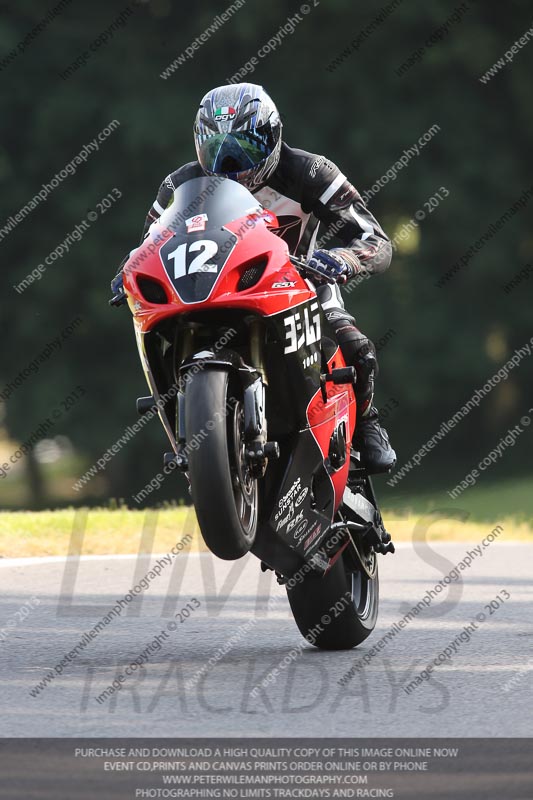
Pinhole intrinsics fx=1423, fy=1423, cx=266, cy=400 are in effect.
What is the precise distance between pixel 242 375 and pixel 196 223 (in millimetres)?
589

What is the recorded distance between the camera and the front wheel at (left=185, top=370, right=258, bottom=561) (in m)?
4.50

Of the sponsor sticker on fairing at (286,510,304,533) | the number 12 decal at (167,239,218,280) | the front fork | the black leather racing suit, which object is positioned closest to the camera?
the front fork

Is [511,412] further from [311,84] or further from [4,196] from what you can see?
[4,196]

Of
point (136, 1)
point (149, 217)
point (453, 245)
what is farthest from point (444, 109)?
point (149, 217)

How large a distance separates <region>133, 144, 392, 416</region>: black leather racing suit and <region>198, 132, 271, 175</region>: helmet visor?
1.01ft

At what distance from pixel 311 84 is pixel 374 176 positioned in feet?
6.30

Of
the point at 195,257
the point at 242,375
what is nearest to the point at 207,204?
the point at 195,257

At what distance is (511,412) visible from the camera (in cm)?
2448

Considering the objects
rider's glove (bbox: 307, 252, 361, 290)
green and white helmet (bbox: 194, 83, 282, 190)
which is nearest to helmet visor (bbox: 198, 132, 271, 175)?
green and white helmet (bbox: 194, 83, 282, 190)

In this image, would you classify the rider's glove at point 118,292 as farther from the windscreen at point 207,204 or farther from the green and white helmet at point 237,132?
the green and white helmet at point 237,132

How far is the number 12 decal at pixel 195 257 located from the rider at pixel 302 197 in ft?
1.91
